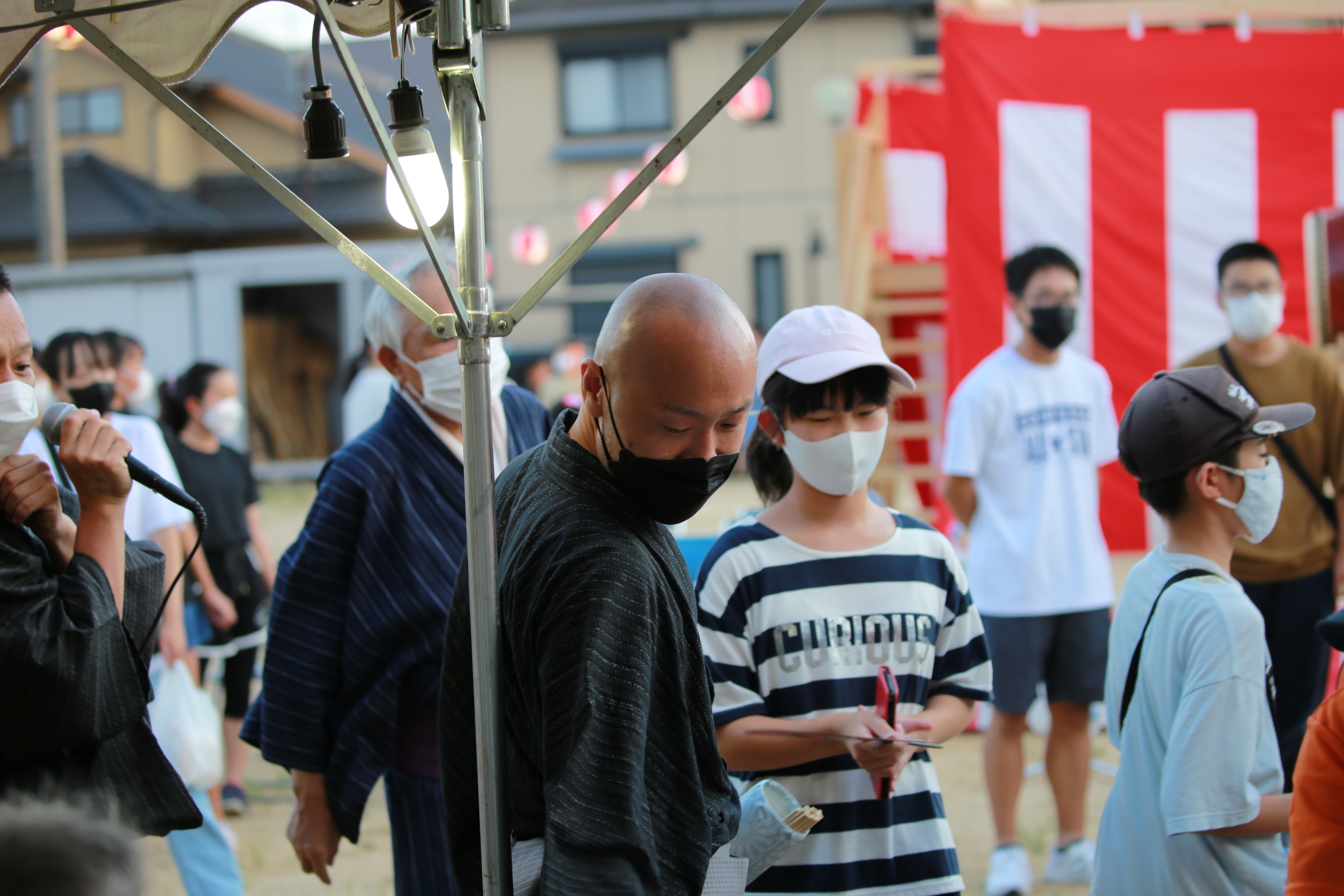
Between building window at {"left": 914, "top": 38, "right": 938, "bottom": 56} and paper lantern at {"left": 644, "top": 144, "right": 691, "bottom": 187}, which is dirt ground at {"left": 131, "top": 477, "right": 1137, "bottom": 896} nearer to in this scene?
paper lantern at {"left": 644, "top": 144, "right": 691, "bottom": 187}

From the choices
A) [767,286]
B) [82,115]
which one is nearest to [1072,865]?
[767,286]

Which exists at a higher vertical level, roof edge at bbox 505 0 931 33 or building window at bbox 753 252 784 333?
roof edge at bbox 505 0 931 33

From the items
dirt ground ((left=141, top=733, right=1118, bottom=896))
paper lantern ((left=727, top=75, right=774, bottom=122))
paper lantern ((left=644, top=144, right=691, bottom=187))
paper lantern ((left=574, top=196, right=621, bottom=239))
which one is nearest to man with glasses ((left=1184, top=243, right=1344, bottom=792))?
dirt ground ((left=141, top=733, right=1118, bottom=896))

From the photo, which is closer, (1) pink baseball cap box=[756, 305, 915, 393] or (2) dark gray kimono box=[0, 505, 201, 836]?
(2) dark gray kimono box=[0, 505, 201, 836]

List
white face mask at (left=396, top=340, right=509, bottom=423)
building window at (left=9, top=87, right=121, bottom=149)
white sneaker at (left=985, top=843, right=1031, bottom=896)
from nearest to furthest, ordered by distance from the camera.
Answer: white face mask at (left=396, top=340, right=509, bottom=423) < white sneaker at (left=985, top=843, right=1031, bottom=896) < building window at (left=9, top=87, right=121, bottom=149)

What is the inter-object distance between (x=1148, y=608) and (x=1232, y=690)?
0.25m

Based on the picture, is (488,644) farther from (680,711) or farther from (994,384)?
(994,384)

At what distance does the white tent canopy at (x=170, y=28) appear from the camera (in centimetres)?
206

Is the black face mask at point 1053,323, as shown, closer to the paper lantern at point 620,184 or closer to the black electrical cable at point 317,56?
the black electrical cable at point 317,56

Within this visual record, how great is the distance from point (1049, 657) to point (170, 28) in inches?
132

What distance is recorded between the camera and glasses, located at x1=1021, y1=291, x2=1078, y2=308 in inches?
162

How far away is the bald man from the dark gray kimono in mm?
640

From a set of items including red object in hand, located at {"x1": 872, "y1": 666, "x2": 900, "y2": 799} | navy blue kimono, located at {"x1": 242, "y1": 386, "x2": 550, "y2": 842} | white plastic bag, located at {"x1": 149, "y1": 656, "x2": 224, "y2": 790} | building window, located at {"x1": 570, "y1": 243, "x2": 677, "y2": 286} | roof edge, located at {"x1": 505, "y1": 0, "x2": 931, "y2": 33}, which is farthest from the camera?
building window, located at {"x1": 570, "y1": 243, "x2": 677, "y2": 286}

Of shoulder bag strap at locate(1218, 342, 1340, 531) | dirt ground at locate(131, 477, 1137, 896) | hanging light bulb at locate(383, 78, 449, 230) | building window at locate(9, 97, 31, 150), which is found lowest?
dirt ground at locate(131, 477, 1137, 896)
